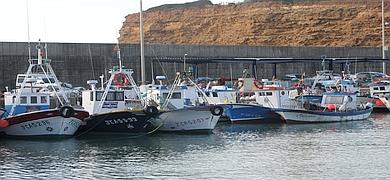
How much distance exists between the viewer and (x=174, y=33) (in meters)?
120

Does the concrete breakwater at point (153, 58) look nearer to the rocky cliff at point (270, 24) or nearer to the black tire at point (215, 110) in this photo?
the black tire at point (215, 110)

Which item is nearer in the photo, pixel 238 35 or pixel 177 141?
pixel 177 141

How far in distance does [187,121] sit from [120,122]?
3.60 metres

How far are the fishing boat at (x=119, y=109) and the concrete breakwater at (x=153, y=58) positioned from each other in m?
15.9

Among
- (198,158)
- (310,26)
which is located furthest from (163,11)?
(198,158)

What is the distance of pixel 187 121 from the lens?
39.1 meters

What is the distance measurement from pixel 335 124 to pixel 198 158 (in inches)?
757

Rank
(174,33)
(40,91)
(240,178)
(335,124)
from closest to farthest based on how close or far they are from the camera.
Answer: (240,178)
(40,91)
(335,124)
(174,33)

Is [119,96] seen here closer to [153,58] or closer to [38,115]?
[38,115]

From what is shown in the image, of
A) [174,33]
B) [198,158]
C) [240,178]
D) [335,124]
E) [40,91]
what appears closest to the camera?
[240,178]

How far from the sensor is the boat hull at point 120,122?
37188 millimetres

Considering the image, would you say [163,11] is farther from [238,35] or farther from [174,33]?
[238,35]

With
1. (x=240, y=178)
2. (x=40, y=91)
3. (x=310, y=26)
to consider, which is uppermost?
(x=310, y=26)

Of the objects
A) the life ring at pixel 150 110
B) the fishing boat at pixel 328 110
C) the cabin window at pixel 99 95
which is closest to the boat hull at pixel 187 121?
the life ring at pixel 150 110
